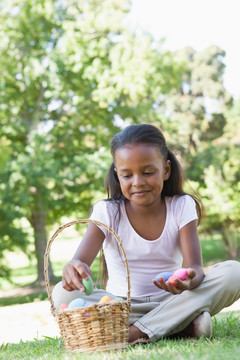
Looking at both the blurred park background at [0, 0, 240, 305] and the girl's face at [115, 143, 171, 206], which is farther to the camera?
the blurred park background at [0, 0, 240, 305]

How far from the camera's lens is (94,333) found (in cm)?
247

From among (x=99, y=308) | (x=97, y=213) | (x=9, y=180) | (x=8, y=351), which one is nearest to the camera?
(x=99, y=308)

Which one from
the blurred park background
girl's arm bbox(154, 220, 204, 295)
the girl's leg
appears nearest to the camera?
girl's arm bbox(154, 220, 204, 295)

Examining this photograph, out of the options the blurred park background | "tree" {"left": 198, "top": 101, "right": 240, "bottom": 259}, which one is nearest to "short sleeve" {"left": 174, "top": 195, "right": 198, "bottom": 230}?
the blurred park background

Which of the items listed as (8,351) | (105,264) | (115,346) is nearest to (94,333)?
(115,346)

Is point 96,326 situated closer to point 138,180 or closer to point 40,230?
point 138,180

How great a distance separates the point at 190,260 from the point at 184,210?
0.35 metres

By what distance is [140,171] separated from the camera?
9.66 ft

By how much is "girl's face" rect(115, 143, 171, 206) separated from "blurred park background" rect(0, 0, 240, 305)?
296 inches

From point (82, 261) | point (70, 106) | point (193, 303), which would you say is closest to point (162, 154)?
point (82, 261)

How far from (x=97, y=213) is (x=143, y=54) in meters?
8.54

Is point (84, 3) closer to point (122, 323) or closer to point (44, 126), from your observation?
point (44, 126)

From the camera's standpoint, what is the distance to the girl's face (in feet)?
9.64

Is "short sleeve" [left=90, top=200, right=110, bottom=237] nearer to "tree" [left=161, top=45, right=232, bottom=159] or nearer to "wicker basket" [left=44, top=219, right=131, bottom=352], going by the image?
"wicker basket" [left=44, top=219, right=131, bottom=352]
